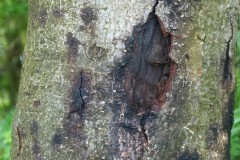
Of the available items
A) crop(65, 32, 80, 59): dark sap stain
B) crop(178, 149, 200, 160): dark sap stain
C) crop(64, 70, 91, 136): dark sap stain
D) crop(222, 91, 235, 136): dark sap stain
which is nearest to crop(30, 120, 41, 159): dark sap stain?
crop(64, 70, 91, 136): dark sap stain

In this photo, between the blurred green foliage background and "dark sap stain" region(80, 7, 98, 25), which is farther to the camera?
the blurred green foliage background

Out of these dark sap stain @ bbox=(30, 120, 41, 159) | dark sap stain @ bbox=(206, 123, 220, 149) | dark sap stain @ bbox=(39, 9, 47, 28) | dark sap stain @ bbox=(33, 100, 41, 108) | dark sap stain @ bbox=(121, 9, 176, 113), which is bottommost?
dark sap stain @ bbox=(30, 120, 41, 159)

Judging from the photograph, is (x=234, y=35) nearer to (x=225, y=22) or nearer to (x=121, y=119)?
(x=225, y=22)

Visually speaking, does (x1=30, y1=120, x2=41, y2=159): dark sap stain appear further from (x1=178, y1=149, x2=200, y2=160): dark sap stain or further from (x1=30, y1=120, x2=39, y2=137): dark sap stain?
(x1=178, y1=149, x2=200, y2=160): dark sap stain

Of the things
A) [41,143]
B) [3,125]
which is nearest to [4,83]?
[3,125]

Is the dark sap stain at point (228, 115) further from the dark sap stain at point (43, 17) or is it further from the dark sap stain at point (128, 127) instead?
the dark sap stain at point (43, 17)

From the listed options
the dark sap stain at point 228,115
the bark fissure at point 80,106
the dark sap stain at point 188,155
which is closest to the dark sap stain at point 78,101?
the bark fissure at point 80,106

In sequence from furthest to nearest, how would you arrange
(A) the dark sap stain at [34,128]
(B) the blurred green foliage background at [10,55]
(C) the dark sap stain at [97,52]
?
1. (B) the blurred green foliage background at [10,55]
2. (A) the dark sap stain at [34,128]
3. (C) the dark sap stain at [97,52]
